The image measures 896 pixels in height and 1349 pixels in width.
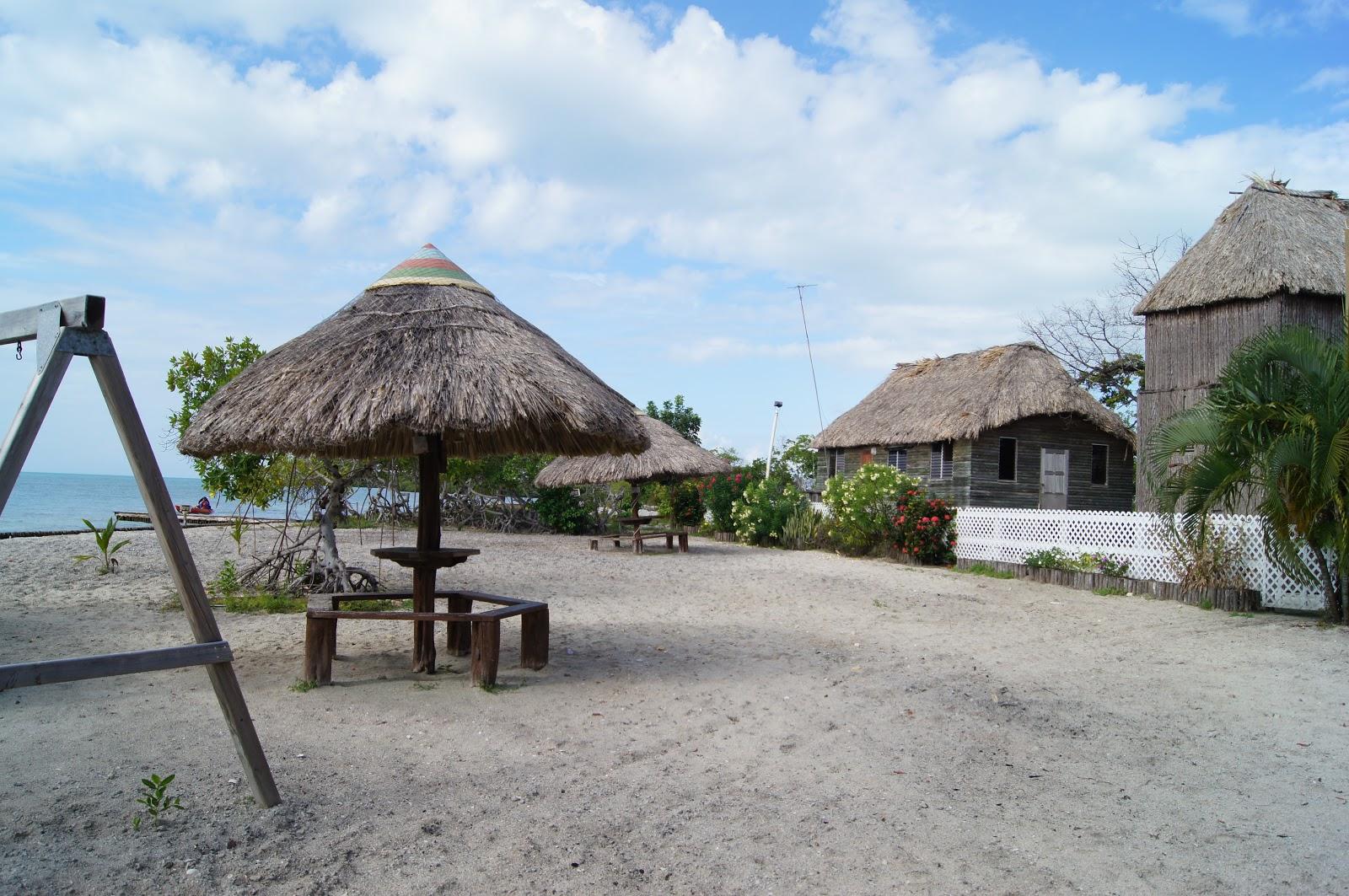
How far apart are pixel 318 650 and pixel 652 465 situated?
12870mm

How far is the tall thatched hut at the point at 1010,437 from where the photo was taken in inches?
813

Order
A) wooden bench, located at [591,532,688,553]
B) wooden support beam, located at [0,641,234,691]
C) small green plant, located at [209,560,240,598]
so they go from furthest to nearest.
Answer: wooden bench, located at [591,532,688,553] → small green plant, located at [209,560,240,598] → wooden support beam, located at [0,641,234,691]

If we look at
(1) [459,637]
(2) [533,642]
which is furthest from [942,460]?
(2) [533,642]

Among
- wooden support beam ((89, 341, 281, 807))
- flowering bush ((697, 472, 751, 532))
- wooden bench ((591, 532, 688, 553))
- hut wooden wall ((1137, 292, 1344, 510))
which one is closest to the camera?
wooden support beam ((89, 341, 281, 807))

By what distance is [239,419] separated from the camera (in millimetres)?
5863

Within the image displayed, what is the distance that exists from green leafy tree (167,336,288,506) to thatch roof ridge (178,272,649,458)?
4255mm

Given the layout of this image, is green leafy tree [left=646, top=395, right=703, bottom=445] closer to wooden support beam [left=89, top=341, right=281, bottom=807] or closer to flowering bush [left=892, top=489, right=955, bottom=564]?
flowering bush [left=892, top=489, right=955, bottom=564]

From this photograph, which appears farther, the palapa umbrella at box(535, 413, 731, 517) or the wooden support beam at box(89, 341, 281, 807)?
the palapa umbrella at box(535, 413, 731, 517)

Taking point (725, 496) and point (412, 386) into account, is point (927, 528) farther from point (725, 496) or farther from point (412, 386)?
point (412, 386)

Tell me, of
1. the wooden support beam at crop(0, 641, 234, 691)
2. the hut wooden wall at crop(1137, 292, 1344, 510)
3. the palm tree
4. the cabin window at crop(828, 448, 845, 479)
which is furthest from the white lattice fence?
the wooden support beam at crop(0, 641, 234, 691)

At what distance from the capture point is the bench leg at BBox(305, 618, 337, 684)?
5.98m

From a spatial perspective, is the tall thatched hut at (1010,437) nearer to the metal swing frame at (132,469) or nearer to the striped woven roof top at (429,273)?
the striped woven roof top at (429,273)

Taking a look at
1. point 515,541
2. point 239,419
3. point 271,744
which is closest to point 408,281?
point 239,419

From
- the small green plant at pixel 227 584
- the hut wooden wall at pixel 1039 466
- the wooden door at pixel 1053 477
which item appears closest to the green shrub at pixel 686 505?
the hut wooden wall at pixel 1039 466
